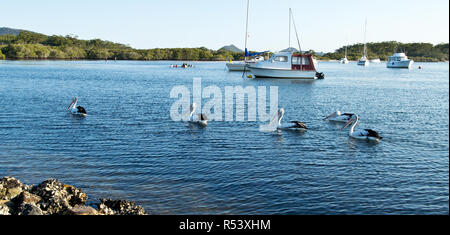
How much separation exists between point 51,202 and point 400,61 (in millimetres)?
106463

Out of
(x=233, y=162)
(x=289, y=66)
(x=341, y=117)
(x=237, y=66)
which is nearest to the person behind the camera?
(x=233, y=162)

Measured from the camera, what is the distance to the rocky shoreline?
9.01 m

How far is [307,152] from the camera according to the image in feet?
53.0

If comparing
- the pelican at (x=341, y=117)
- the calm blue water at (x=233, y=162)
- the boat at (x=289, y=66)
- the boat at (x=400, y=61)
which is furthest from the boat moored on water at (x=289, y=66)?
the boat at (x=400, y=61)

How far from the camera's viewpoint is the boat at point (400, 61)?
100 meters

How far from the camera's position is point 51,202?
9500 millimetres

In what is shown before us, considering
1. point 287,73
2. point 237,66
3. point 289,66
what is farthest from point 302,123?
point 237,66

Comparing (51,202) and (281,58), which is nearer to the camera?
(51,202)

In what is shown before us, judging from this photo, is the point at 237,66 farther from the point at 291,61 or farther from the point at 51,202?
the point at 51,202

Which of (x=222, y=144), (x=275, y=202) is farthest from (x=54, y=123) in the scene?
(x=275, y=202)

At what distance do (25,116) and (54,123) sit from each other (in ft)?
10.1

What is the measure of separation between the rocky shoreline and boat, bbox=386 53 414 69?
104120mm
